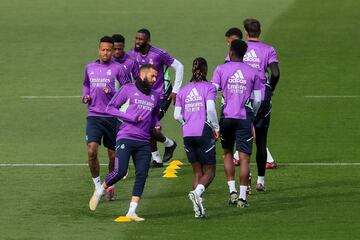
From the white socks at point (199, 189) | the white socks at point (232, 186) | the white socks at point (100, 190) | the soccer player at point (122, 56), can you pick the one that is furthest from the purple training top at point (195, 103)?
the soccer player at point (122, 56)

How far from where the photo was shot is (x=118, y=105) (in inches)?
693

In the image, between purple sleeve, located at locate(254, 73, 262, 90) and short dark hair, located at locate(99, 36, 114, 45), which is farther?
short dark hair, located at locate(99, 36, 114, 45)

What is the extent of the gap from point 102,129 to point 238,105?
2.37 meters

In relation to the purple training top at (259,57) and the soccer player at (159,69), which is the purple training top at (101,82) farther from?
the soccer player at (159,69)

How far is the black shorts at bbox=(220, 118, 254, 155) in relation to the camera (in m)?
18.3

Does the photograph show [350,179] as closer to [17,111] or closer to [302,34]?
[17,111]

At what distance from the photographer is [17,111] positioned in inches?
1093

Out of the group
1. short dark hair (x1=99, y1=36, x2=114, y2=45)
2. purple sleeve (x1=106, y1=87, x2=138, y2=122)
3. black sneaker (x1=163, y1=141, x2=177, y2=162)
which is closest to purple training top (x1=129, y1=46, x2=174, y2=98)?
black sneaker (x1=163, y1=141, x2=177, y2=162)

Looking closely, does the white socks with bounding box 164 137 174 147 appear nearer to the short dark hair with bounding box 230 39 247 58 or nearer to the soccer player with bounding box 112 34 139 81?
the soccer player with bounding box 112 34 139 81

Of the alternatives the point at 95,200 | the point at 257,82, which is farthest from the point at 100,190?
the point at 257,82

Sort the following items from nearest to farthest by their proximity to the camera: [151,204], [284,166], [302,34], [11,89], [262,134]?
[151,204] → [262,134] → [284,166] → [11,89] → [302,34]

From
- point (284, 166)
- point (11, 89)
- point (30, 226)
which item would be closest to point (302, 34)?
point (11, 89)

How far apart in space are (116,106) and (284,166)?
5.27 m

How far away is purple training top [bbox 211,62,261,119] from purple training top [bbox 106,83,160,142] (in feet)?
4.15
